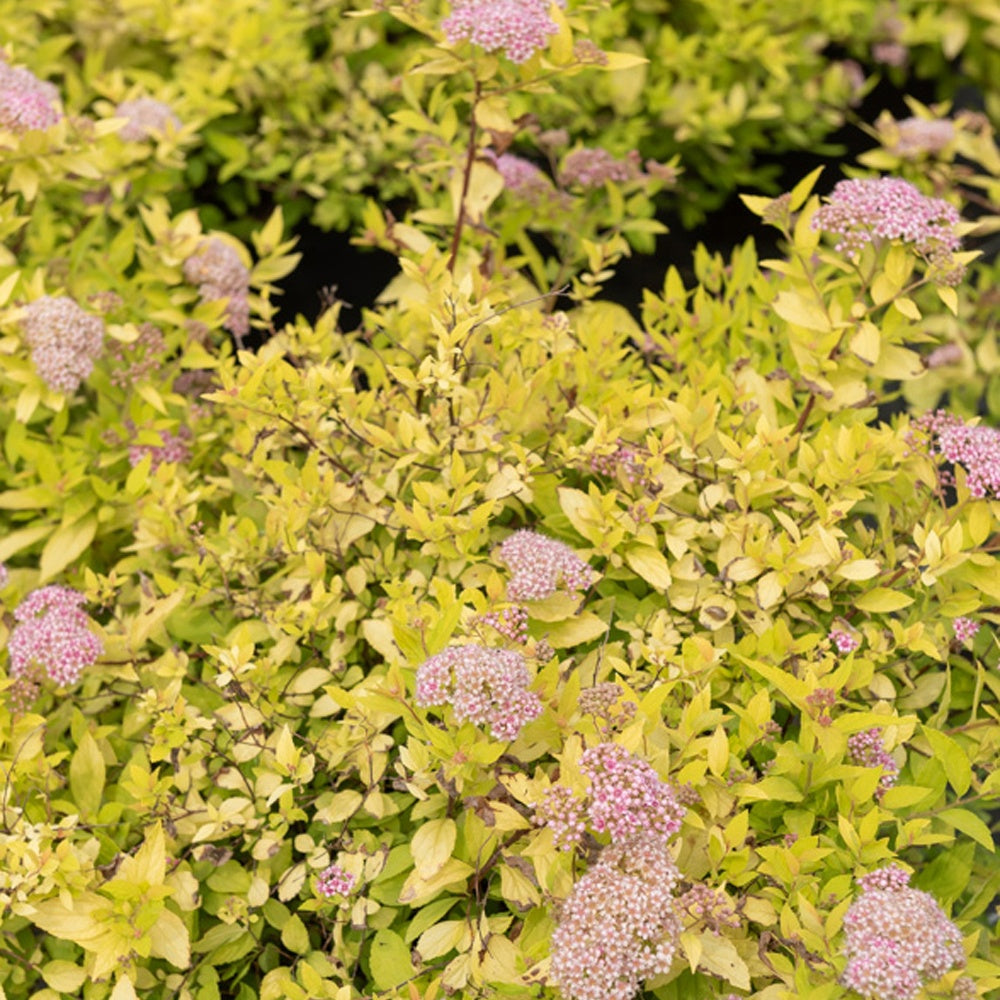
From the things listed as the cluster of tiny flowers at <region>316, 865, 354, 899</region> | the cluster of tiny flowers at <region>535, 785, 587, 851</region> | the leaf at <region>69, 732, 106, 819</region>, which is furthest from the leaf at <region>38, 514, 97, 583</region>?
the cluster of tiny flowers at <region>535, 785, 587, 851</region>

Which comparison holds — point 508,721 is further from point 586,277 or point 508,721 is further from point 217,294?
point 217,294

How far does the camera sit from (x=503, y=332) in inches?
77.5

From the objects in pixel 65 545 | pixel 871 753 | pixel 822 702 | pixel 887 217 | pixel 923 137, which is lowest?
pixel 65 545

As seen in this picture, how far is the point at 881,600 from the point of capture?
5.33 feet

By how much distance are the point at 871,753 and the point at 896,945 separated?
0.34 metres

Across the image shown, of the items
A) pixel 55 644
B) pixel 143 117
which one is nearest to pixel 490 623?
pixel 55 644

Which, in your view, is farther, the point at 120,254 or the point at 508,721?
the point at 120,254

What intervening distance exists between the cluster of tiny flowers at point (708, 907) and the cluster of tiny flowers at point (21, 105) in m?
1.87

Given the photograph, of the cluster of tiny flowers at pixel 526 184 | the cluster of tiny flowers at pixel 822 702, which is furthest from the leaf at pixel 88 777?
the cluster of tiny flowers at pixel 526 184

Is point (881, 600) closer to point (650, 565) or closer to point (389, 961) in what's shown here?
point (650, 565)

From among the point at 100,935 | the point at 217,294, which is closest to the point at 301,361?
the point at 217,294

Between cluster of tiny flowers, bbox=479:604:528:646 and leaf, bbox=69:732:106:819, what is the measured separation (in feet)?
2.17

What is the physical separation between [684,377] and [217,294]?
3.23 feet

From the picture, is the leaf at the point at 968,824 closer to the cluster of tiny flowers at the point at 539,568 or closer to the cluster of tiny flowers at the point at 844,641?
the cluster of tiny flowers at the point at 844,641
